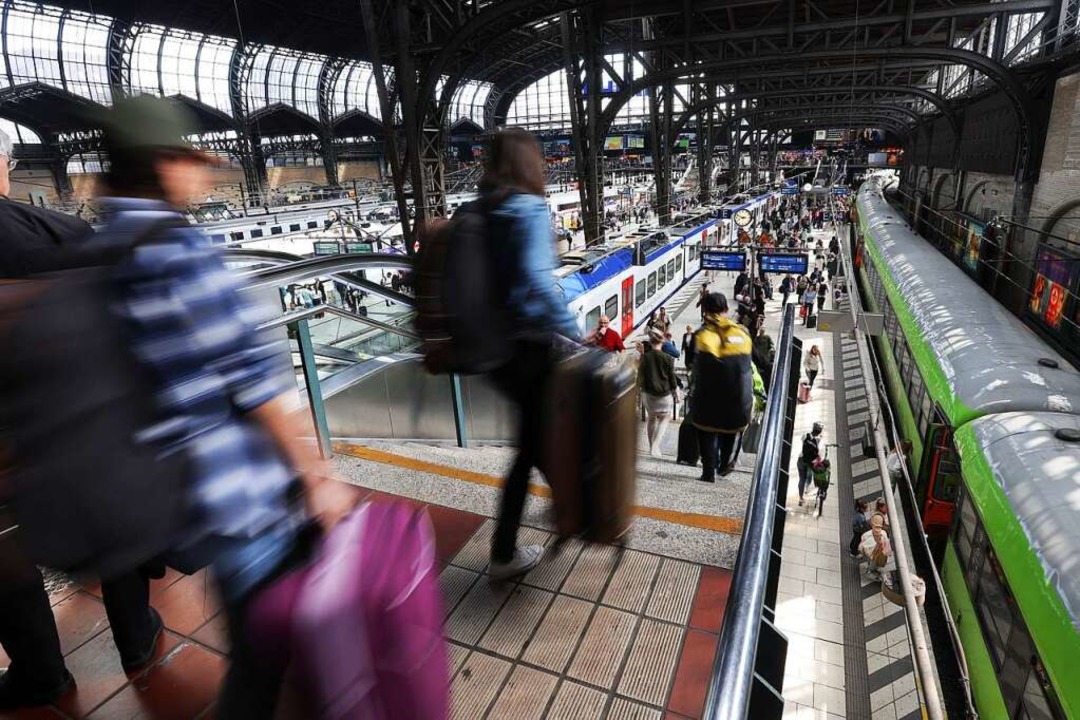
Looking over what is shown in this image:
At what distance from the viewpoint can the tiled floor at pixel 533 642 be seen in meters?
1.82

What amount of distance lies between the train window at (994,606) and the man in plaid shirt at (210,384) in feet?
15.3

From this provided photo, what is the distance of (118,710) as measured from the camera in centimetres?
185

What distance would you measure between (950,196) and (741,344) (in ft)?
78.3

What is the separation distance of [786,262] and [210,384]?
1679 cm

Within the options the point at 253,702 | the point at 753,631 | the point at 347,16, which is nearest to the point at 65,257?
the point at 253,702

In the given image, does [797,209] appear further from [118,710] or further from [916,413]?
[118,710]

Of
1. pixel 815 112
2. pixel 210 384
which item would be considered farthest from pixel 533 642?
pixel 815 112

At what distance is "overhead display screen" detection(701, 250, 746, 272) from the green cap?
1673 centimetres

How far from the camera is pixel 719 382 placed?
3.51 meters

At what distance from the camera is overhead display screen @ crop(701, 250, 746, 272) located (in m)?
16.8

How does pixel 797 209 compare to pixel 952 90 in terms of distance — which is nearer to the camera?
pixel 952 90

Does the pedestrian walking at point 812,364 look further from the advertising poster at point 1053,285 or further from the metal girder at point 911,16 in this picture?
the metal girder at point 911,16

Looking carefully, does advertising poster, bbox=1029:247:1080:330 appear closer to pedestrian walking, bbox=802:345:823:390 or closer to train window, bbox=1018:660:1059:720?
pedestrian walking, bbox=802:345:823:390

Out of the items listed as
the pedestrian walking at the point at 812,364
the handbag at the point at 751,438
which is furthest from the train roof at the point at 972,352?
the pedestrian walking at the point at 812,364
